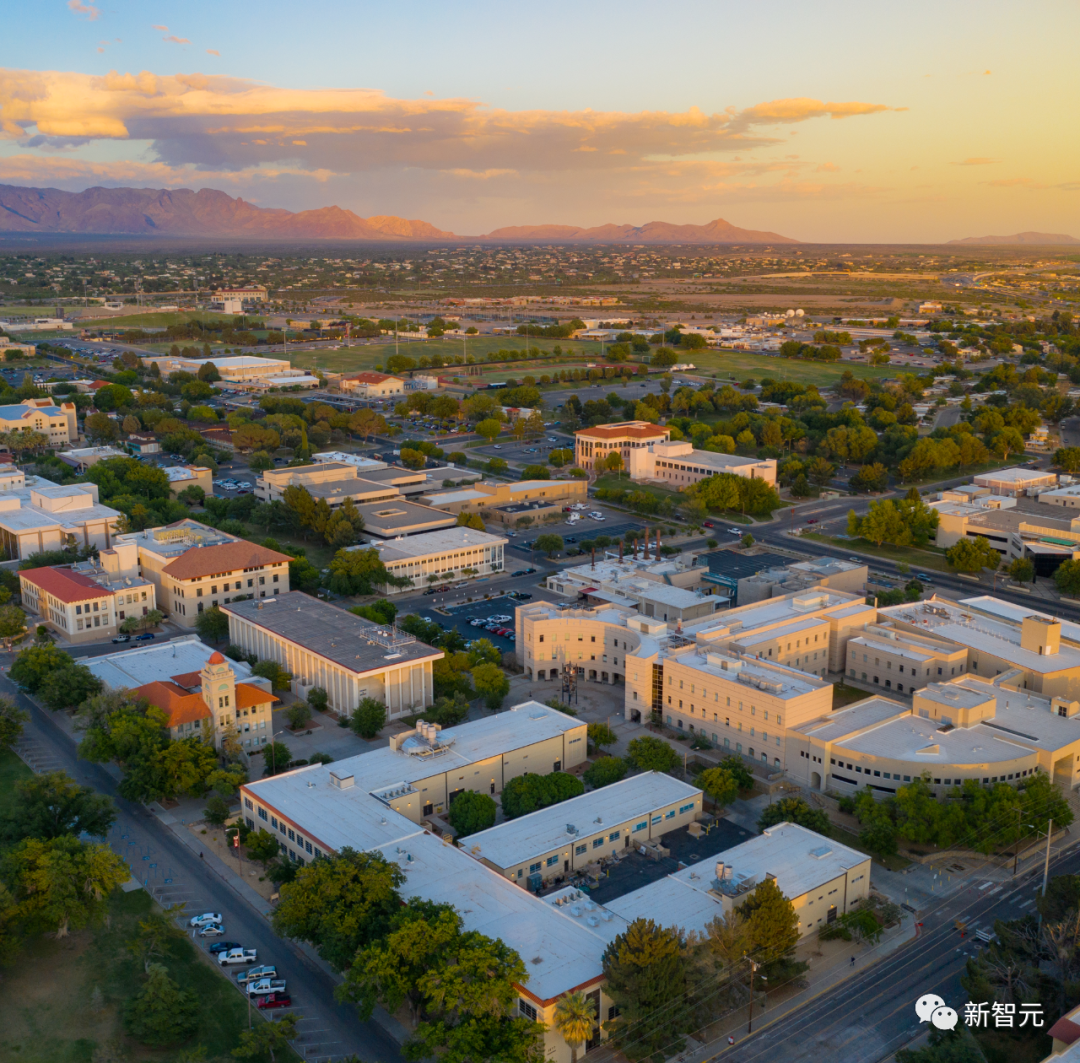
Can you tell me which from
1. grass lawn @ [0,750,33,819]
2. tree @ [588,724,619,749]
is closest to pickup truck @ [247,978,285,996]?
grass lawn @ [0,750,33,819]

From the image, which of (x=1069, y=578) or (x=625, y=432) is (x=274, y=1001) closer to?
(x=1069, y=578)

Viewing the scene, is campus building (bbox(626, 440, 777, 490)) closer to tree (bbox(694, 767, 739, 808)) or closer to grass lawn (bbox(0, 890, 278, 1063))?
tree (bbox(694, 767, 739, 808))

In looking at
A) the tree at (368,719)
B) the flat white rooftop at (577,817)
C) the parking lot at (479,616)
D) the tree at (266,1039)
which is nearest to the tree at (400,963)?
the tree at (266,1039)

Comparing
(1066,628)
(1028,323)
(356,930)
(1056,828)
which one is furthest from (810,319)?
(356,930)

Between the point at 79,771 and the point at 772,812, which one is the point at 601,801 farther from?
the point at 79,771

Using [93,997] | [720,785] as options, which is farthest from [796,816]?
[93,997]

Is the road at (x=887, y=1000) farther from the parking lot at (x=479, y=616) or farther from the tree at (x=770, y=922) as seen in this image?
the parking lot at (x=479, y=616)
